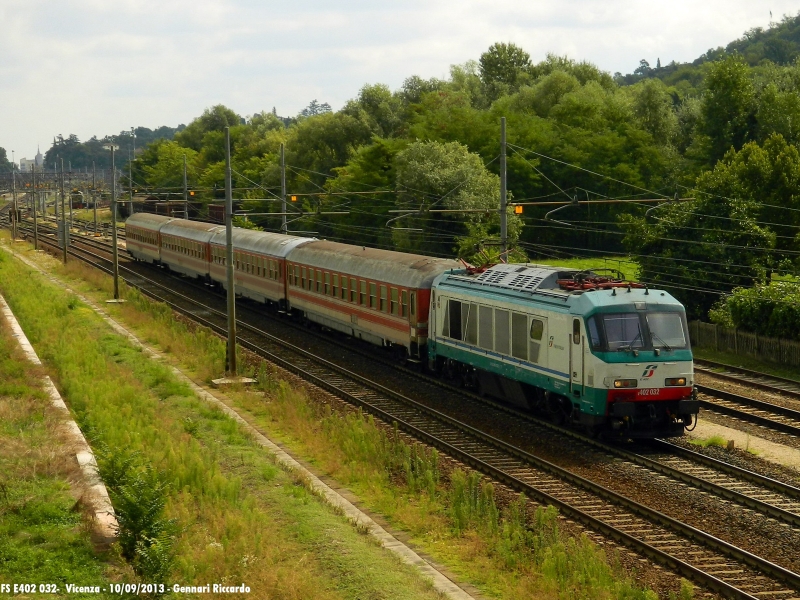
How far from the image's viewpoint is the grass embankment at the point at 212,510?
11.8m

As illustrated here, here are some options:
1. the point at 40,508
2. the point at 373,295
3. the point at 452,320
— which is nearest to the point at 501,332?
the point at 452,320

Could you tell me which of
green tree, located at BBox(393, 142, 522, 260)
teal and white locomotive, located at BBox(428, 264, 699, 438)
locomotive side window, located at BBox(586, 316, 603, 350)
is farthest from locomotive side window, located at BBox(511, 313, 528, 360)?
green tree, located at BBox(393, 142, 522, 260)

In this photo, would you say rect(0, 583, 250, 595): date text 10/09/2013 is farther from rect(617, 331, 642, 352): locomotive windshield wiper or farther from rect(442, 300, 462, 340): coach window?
rect(442, 300, 462, 340): coach window

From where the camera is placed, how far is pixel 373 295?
108 feet

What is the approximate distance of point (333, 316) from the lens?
3700 centimetres

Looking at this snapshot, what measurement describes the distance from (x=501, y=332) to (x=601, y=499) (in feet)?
23.9

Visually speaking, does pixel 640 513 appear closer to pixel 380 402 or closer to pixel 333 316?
pixel 380 402

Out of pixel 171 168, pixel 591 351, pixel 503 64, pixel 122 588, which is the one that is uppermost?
pixel 503 64

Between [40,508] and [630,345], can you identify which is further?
[630,345]

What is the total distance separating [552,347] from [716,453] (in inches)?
152

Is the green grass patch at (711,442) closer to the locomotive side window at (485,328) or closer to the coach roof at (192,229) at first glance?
the locomotive side window at (485,328)

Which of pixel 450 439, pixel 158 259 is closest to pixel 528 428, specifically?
pixel 450 439

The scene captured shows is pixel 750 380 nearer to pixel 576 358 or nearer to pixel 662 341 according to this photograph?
pixel 662 341

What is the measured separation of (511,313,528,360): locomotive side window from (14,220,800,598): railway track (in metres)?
1.99
